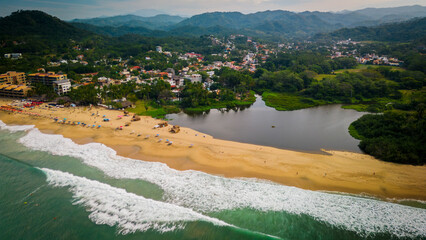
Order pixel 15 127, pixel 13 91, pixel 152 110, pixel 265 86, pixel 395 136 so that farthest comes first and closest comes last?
1. pixel 265 86
2. pixel 13 91
3. pixel 152 110
4. pixel 15 127
5. pixel 395 136

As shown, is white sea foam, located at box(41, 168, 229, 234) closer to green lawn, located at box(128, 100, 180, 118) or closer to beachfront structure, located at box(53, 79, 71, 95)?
green lawn, located at box(128, 100, 180, 118)

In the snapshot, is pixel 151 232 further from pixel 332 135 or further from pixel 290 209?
pixel 332 135

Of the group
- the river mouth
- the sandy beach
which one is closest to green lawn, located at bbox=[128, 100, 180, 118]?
the river mouth

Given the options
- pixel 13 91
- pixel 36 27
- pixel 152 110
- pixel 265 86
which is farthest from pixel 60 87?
pixel 36 27

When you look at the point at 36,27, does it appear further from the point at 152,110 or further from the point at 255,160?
the point at 255,160

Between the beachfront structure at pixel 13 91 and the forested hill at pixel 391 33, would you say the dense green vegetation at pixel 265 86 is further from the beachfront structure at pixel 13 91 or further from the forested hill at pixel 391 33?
the forested hill at pixel 391 33

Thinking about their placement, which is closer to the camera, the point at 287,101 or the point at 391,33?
the point at 287,101

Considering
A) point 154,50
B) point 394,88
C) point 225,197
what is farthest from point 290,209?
point 154,50
